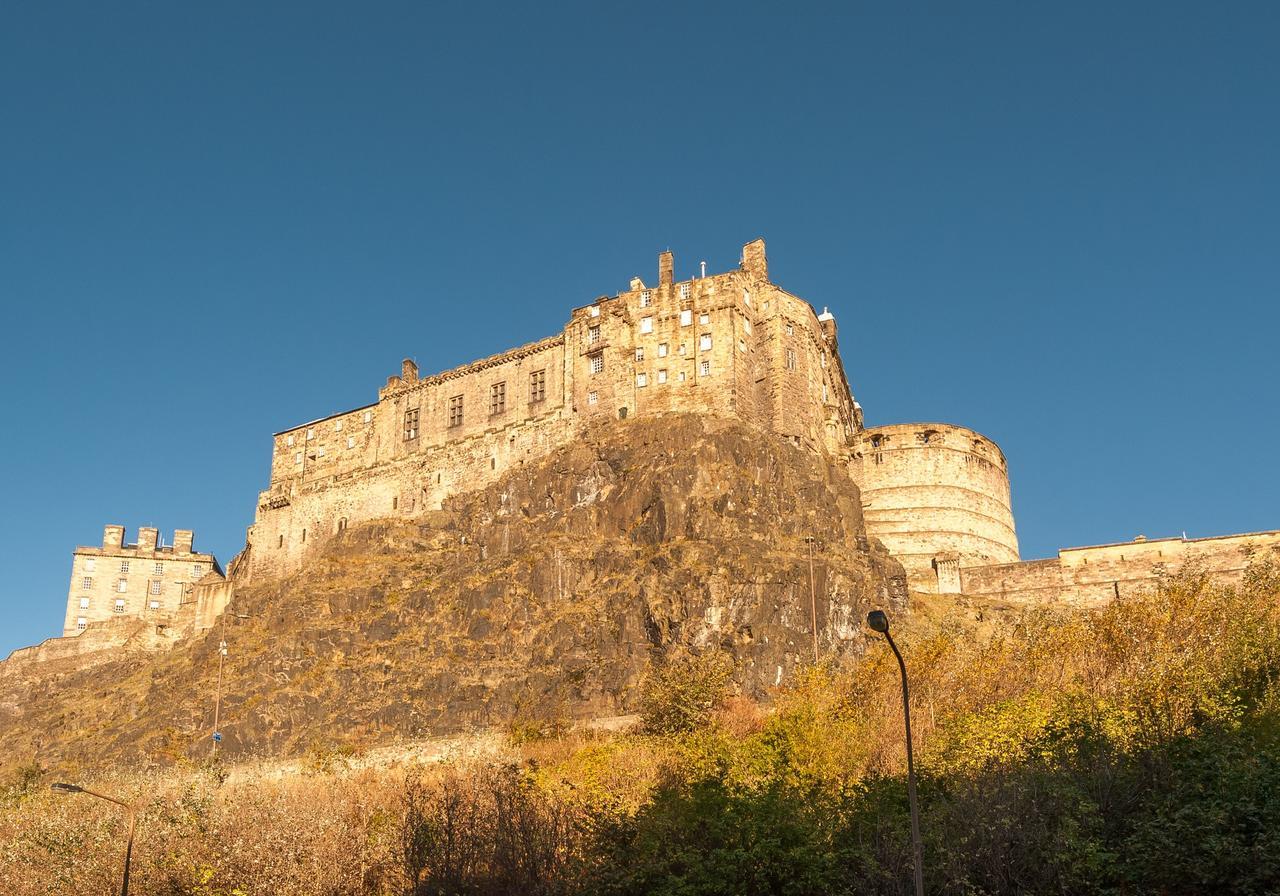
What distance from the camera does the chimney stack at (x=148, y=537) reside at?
11703cm

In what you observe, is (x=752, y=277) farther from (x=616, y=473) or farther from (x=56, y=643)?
(x=56, y=643)

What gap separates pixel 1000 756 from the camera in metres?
36.9

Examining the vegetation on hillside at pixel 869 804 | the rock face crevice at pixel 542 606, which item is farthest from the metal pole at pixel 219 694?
the vegetation on hillside at pixel 869 804

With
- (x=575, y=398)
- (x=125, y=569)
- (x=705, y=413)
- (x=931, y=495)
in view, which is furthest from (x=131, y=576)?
(x=931, y=495)

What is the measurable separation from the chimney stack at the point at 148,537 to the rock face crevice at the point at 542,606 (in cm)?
3613

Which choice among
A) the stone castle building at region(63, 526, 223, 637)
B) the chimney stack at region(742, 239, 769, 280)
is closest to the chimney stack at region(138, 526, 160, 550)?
the stone castle building at region(63, 526, 223, 637)

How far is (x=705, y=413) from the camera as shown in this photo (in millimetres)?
75062

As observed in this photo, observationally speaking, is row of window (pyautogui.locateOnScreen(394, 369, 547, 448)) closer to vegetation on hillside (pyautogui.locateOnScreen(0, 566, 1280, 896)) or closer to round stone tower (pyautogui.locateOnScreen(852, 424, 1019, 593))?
round stone tower (pyautogui.locateOnScreen(852, 424, 1019, 593))

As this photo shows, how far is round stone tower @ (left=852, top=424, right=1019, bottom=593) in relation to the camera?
7894cm

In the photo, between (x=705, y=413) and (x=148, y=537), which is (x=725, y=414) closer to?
(x=705, y=413)

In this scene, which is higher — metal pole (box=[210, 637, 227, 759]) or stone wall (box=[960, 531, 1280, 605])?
stone wall (box=[960, 531, 1280, 605])

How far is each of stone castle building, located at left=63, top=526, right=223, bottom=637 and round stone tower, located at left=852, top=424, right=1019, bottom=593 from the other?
65383mm

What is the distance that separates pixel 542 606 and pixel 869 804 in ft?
111

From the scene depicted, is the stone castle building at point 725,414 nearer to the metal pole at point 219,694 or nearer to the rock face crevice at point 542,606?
the rock face crevice at point 542,606
